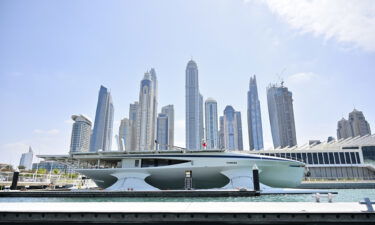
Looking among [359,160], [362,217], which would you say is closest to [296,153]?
[359,160]

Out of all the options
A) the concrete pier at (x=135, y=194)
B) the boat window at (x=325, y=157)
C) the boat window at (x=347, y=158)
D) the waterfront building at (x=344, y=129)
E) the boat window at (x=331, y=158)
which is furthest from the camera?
the waterfront building at (x=344, y=129)

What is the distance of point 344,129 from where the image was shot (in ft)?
543

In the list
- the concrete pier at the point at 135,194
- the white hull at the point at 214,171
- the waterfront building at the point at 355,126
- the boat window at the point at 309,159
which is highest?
the waterfront building at the point at 355,126

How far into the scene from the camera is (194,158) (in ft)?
89.6

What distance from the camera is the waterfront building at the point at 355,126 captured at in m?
147

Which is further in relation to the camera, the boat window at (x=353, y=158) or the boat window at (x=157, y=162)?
the boat window at (x=353, y=158)

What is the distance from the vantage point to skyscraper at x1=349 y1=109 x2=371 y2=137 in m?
147

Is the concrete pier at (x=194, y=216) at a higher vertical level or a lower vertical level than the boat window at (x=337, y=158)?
lower

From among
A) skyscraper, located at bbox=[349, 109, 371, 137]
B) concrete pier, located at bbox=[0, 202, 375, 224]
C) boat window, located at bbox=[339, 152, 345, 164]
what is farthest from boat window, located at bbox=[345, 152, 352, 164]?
skyscraper, located at bbox=[349, 109, 371, 137]

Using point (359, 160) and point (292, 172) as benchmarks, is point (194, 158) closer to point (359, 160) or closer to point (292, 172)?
point (292, 172)

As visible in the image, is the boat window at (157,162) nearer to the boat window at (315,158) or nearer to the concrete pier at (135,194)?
the concrete pier at (135,194)

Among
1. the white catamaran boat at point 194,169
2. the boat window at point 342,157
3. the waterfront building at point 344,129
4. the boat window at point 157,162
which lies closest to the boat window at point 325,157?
the boat window at point 342,157

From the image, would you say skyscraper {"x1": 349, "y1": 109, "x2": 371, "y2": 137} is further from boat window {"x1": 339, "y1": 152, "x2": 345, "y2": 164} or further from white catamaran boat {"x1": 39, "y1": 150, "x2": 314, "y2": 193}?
white catamaran boat {"x1": 39, "y1": 150, "x2": 314, "y2": 193}

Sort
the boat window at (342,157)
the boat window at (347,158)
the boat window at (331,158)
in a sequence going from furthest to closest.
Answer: the boat window at (331,158), the boat window at (342,157), the boat window at (347,158)
